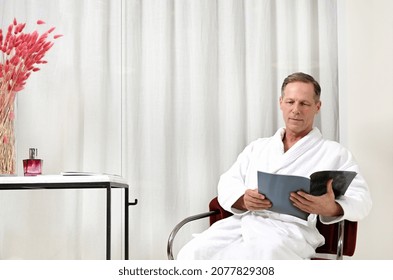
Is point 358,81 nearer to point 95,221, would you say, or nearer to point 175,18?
point 175,18

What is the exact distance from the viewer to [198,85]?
334 centimetres

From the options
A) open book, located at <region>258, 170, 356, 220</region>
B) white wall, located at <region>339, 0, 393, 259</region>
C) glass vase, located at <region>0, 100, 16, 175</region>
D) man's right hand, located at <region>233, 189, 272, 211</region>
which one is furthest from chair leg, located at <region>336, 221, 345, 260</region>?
glass vase, located at <region>0, 100, 16, 175</region>

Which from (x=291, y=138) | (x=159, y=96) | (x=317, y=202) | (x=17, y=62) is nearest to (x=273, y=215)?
(x=317, y=202)

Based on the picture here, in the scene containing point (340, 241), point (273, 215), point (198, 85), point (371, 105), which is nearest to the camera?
point (340, 241)

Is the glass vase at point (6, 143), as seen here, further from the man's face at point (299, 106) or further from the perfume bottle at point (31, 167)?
the man's face at point (299, 106)

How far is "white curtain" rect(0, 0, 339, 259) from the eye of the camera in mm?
3297

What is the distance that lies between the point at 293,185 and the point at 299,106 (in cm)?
55

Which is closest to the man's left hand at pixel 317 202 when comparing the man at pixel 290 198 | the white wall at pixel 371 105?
the man at pixel 290 198

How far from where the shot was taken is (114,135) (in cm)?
338

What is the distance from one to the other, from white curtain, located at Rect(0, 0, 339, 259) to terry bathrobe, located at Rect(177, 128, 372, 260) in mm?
425

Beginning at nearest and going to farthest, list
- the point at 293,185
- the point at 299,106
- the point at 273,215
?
the point at 293,185 < the point at 273,215 < the point at 299,106

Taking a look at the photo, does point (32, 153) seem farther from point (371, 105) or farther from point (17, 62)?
point (371, 105)

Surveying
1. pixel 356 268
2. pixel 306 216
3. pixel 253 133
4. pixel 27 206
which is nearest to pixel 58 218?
pixel 27 206

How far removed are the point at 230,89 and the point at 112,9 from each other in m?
0.84
